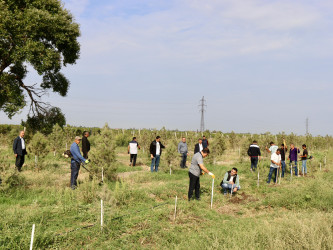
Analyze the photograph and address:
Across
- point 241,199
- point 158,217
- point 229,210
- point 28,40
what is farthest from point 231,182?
point 28,40

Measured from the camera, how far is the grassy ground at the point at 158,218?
15.3ft

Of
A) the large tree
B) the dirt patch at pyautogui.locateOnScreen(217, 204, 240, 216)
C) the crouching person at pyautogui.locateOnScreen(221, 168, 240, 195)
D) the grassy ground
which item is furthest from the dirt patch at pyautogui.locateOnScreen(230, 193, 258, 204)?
the large tree

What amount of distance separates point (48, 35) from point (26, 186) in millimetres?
9698

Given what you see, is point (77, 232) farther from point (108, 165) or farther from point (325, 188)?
point (325, 188)

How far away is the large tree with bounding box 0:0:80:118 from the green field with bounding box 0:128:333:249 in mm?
7049

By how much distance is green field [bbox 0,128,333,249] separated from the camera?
466 cm

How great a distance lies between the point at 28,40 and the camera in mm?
13688

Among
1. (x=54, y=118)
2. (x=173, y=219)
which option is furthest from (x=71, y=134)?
(x=173, y=219)

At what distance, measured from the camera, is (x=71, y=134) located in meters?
26.3

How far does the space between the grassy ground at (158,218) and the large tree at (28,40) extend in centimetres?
705

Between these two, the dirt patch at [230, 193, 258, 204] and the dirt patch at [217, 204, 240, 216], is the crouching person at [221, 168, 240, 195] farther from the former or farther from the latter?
the dirt patch at [217, 204, 240, 216]

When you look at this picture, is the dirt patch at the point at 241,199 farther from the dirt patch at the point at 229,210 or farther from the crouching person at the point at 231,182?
the dirt patch at the point at 229,210

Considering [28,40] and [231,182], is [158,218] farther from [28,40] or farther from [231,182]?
[28,40]

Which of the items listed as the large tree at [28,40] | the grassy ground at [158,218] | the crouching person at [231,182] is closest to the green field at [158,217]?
the grassy ground at [158,218]
